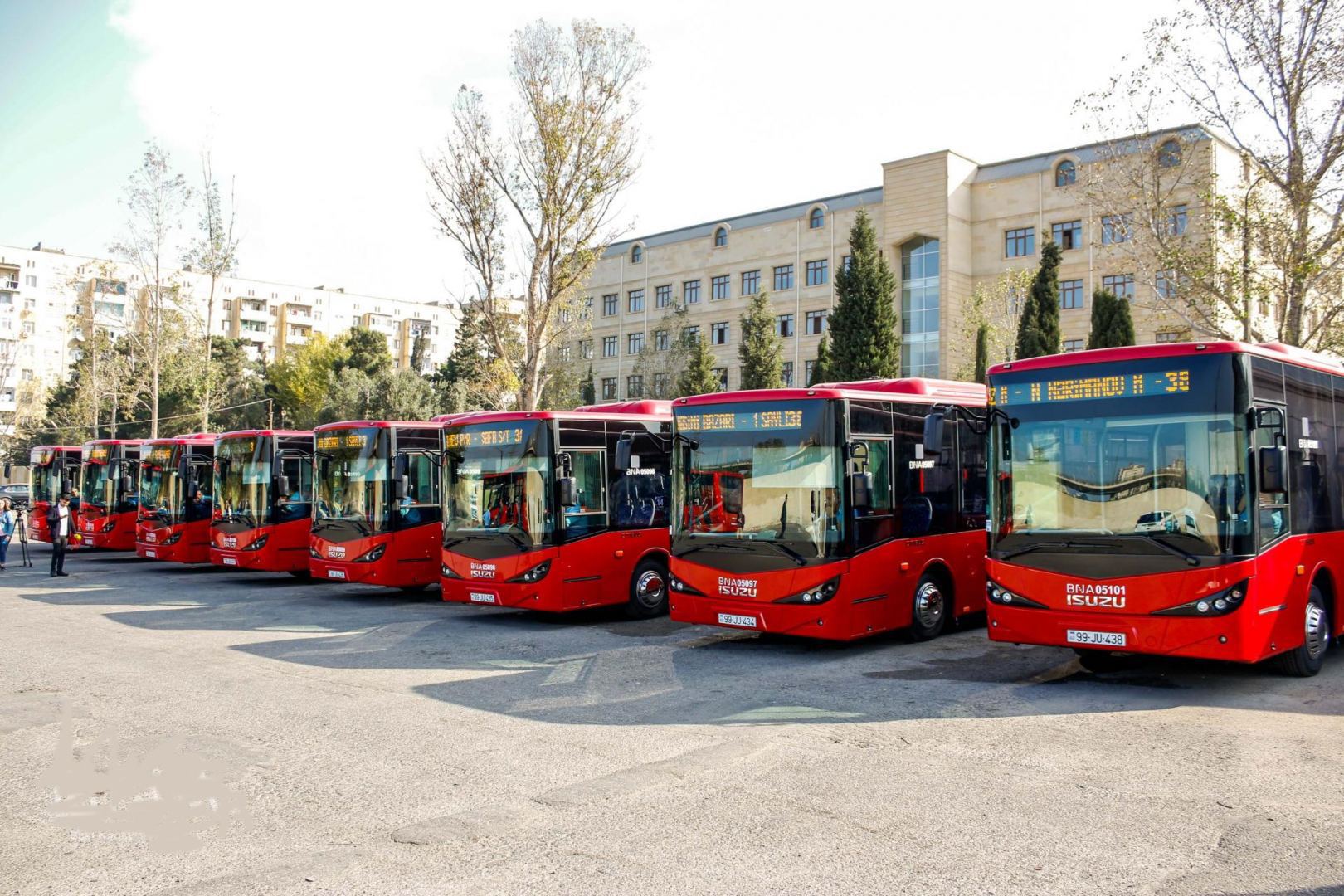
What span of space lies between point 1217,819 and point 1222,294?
1718 cm

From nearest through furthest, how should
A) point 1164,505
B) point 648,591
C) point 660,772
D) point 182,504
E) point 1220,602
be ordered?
point 660,772 < point 1220,602 < point 1164,505 < point 648,591 < point 182,504

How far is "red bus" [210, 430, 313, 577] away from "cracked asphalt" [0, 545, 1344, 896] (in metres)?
8.02

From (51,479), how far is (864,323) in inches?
1155

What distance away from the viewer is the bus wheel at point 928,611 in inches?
515

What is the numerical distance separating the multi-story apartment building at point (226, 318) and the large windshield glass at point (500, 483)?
4076 cm

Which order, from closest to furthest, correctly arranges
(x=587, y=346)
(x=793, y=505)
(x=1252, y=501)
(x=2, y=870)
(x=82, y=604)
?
(x=2, y=870) → (x=1252, y=501) → (x=793, y=505) → (x=82, y=604) → (x=587, y=346)

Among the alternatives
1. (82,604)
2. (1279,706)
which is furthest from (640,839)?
(82,604)

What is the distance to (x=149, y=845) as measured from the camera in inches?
234

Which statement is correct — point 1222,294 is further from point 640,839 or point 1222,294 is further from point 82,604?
point 82,604

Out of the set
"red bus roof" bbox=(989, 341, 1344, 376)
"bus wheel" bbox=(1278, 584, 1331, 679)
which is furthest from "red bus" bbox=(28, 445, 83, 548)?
"bus wheel" bbox=(1278, 584, 1331, 679)

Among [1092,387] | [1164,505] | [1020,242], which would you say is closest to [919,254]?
[1020,242]

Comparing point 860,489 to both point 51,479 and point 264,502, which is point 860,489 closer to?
point 264,502

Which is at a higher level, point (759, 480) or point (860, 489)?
point (759, 480)

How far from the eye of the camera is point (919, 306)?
56.8 meters
